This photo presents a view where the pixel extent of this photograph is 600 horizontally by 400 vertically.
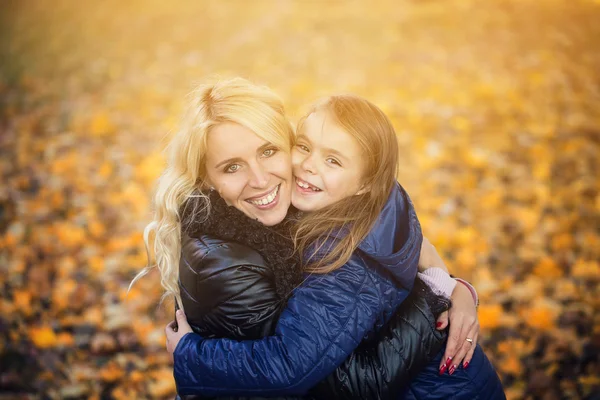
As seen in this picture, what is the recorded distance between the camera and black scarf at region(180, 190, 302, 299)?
2021mm

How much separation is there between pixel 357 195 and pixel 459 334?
2.43ft

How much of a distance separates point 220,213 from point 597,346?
9.52 feet

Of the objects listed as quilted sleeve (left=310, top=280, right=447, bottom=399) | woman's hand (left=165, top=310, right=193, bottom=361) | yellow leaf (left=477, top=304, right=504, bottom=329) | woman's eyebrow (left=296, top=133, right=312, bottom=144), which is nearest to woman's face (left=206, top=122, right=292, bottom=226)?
woman's eyebrow (left=296, top=133, right=312, bottom=144)

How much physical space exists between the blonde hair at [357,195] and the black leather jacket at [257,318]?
0.24m

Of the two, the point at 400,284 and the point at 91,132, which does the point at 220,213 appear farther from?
the point at 91,132

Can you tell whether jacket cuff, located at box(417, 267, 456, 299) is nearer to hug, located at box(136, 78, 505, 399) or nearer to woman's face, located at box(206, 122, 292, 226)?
hug, located at box(136, 78, 505, 399)

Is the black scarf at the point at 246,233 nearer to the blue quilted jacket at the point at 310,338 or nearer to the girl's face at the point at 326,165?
the blue quilted jacket at the point at 310,338

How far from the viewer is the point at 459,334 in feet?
7.11

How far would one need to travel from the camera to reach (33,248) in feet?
15.6

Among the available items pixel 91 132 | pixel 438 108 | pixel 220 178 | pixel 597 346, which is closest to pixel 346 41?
pixel 438 108

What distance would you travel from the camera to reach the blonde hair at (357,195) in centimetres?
203

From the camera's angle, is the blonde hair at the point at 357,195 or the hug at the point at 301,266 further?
the blonde hair at the point at 357,195

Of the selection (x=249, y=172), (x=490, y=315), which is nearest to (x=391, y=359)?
(x=249, y=172)

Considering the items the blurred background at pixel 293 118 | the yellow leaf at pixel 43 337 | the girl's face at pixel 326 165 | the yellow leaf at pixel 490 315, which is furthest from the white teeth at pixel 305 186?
the yellow leaf at pixel 43 337
